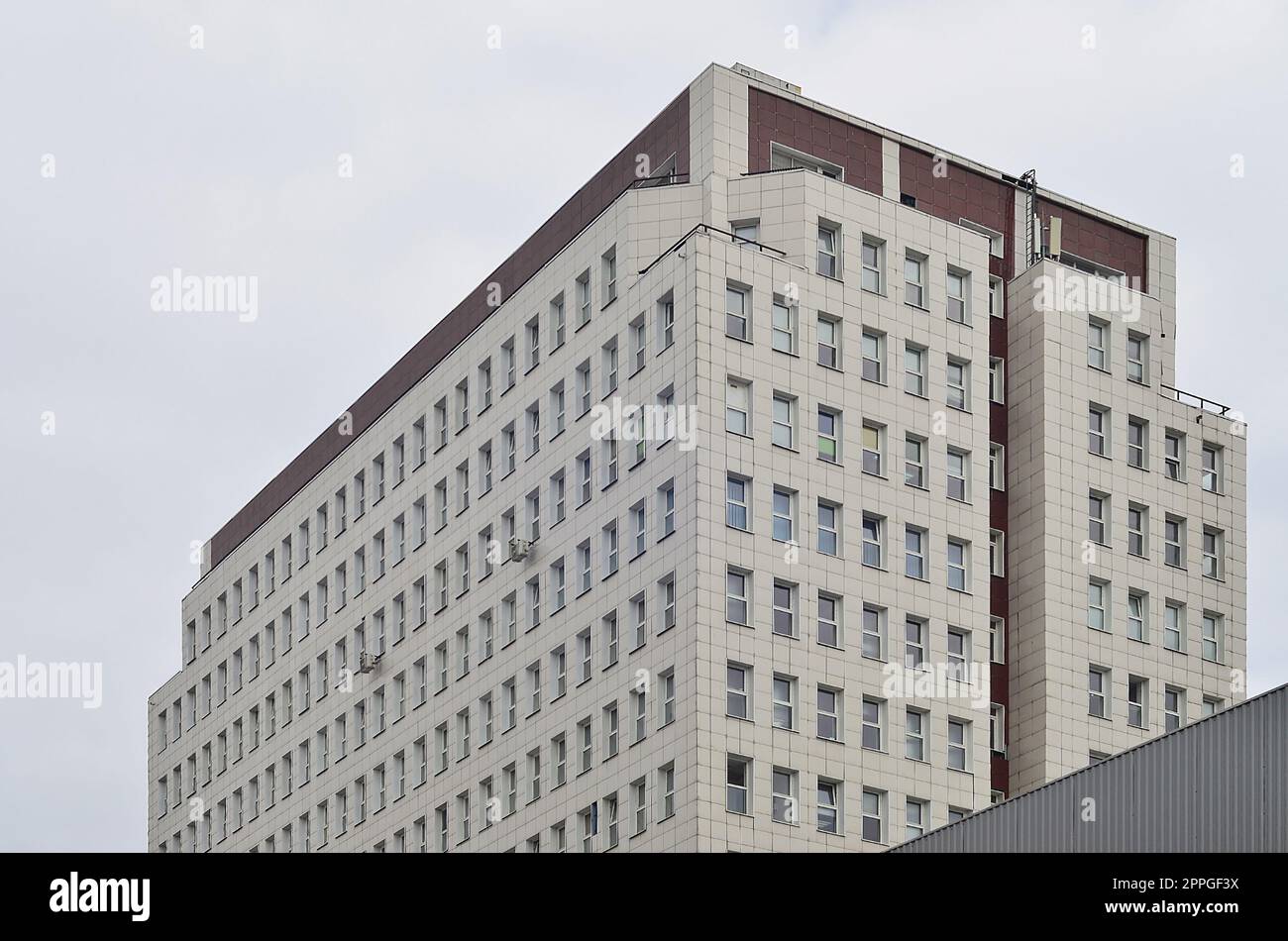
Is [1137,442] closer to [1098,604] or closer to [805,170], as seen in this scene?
[1098,604]

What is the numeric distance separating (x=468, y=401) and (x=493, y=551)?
23.5 ft

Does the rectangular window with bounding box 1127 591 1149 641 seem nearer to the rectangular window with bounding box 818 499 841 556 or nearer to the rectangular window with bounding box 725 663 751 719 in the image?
the rectangular window with bounding box 818 499 841 556

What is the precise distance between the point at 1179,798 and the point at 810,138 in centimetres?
4525

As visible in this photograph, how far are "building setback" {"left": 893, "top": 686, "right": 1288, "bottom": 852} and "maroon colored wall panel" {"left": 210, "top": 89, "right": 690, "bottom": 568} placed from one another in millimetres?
41254

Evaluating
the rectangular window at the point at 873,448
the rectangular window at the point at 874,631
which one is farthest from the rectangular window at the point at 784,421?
the rectangular window at the point at 874,631

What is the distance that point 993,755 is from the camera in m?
90.2

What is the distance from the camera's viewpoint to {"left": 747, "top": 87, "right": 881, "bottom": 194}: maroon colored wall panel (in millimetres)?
90688

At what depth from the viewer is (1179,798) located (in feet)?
166

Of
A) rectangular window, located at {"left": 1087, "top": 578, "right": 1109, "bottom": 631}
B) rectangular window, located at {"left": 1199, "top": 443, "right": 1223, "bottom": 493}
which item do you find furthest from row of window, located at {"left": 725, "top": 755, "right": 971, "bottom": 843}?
rectangular window, located at {"left": 1199, "top": 443, "right": 1223, "bottom": 493}

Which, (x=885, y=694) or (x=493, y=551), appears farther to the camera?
(x=493, y=551)

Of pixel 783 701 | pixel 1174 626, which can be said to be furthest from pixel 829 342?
pixel 1174 626
